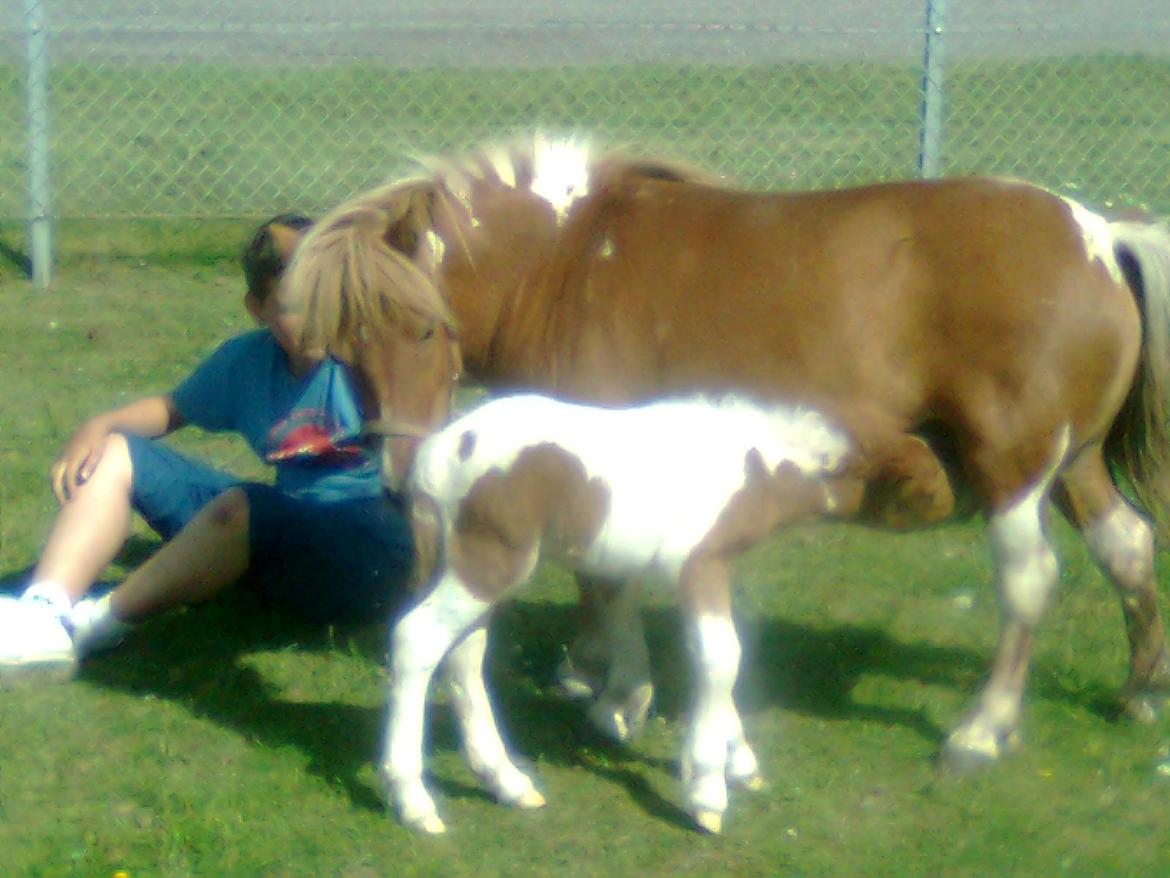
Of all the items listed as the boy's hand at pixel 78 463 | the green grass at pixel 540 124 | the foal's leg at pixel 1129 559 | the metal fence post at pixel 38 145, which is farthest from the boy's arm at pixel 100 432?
the green grass at pixel 540 124

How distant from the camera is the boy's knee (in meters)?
4.37

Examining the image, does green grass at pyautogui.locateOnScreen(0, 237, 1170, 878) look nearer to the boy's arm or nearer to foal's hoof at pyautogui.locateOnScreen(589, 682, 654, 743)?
foal's hoof at pyautogui.locateOnScreen(589, 682, 654, 743)

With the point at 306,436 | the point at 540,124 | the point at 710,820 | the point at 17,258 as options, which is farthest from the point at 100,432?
the point at 540,124

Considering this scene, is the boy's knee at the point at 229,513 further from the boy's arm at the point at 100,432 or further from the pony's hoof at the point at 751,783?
the pony's hoof at the point at 751,783

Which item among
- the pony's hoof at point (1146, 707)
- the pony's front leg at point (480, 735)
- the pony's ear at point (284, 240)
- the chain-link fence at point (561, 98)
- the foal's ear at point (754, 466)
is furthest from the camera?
the chain-link fence at point (561, 98)

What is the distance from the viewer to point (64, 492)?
14.7 ft

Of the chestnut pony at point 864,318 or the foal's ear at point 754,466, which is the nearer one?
the foal's ear at point 754,466

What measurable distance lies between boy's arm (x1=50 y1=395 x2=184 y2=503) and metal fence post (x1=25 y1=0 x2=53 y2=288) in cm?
414

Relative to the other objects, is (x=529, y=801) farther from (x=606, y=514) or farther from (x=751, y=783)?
(x=606, y=514)

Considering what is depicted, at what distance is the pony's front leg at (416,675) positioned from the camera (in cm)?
354

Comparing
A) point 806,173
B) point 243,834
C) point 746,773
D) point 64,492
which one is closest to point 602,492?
point 746,773

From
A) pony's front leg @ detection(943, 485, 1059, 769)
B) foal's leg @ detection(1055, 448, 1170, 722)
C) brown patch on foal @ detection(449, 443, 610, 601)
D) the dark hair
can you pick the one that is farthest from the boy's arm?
foal's leg @ detection(1055, 448, 1170, 722)

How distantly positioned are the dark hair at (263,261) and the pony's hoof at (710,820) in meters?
1.77

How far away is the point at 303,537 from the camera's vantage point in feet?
14.7
